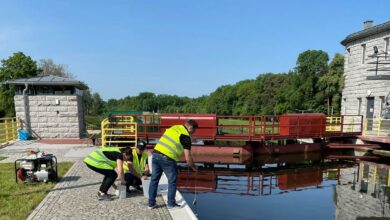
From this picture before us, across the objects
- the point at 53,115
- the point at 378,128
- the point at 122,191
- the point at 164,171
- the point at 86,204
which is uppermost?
the point at 53,115

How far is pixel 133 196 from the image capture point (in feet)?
21.3

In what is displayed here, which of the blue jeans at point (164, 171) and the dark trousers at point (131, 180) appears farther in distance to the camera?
the dark trousers at point (131, 180)

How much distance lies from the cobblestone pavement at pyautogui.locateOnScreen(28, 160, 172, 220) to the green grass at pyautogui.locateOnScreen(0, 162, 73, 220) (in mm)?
152

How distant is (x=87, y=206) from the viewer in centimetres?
581

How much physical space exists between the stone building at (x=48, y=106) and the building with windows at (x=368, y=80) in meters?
17.4

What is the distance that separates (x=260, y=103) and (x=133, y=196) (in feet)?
258

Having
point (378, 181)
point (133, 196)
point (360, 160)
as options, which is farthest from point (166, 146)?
point (360, 160)

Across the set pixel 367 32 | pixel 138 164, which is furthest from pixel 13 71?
pixel 367 32

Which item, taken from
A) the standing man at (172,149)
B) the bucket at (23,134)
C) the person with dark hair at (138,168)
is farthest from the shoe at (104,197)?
the bucket at (23,134)

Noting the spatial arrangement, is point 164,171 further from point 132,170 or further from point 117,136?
point 117,136

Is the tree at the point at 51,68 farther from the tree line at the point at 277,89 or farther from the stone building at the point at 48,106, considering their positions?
the stone building at the point at 48,106

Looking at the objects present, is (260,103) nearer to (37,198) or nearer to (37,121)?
(37,121)

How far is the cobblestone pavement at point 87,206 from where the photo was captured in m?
5.32

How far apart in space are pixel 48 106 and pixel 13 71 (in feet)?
91.8
